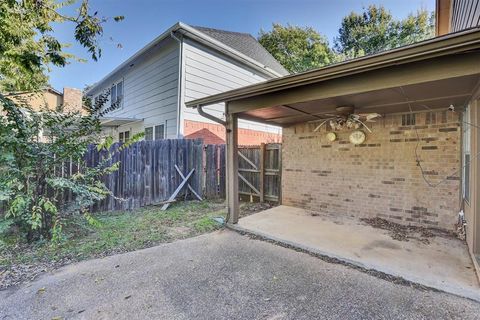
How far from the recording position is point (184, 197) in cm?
713

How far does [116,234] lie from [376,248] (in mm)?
4322

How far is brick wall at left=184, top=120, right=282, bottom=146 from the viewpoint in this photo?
833 cm

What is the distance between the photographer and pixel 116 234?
14.0 feet

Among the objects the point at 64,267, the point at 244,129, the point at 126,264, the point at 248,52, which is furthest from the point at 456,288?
the point at 248,52

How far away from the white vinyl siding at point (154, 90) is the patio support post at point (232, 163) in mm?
3955

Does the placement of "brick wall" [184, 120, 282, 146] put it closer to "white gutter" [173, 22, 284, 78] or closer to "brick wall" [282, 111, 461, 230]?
"white gutter" [173, 22, 284, 78]

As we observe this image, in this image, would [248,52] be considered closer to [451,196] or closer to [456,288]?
[451,196]

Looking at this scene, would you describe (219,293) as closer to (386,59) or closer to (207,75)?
(386,59)

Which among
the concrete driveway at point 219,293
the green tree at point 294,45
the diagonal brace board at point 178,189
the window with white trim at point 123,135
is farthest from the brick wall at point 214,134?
the green tree at point 294,45

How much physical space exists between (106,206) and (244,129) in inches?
231

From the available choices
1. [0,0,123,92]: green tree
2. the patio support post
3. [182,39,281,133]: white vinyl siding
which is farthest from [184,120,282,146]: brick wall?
[0,0,123,92]: green tree

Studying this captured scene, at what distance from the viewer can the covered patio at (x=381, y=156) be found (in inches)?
108

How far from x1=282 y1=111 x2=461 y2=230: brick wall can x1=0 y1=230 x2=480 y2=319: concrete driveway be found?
2.65 metres

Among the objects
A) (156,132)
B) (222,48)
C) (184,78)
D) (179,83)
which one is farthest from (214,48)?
(156,132)
